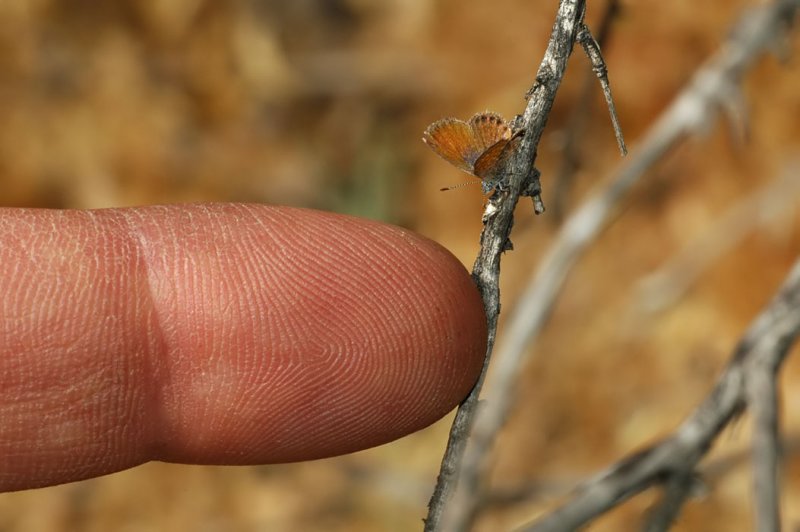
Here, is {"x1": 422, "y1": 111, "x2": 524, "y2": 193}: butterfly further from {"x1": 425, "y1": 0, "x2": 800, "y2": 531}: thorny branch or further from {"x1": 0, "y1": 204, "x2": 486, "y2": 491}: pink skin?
{"x1": 0, "y1": 204, "x2": 486, "y2": 491}: pink skin

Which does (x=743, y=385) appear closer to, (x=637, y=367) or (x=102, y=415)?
(x=102, y=415)

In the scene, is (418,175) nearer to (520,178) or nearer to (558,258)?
(558,258)

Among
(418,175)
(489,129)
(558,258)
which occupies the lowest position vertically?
(489,129)

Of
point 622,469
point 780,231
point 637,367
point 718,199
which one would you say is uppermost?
point 718,199

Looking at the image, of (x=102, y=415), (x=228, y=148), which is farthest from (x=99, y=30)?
(x=102, y=415)

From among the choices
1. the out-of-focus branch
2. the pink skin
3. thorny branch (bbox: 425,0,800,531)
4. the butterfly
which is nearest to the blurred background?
thorny branch (bbox: 425,0,800,531)

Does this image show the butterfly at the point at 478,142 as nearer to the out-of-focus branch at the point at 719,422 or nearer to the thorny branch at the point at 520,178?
the thorny branch at the point at 520,178

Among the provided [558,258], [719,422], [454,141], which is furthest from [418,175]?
[454,141]

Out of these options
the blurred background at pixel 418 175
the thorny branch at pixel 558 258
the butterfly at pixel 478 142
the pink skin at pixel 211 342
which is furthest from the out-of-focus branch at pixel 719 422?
the blurred background at pixel 418 175
